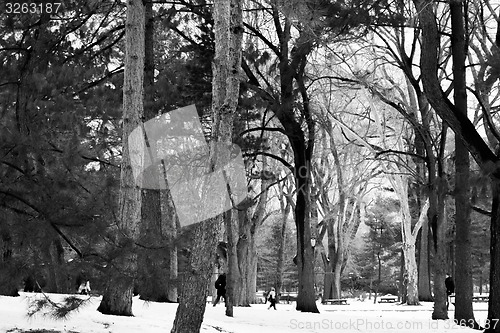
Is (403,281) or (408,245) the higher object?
(408,245)

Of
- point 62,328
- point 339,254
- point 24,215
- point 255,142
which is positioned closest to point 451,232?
point 339,254

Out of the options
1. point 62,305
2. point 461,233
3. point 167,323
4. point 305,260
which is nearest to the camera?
point 62,305

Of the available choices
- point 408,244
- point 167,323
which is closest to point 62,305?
point 167,323

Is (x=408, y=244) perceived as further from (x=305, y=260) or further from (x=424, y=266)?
(x=305, y=260)

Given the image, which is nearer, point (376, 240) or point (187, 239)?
point (187, 239)

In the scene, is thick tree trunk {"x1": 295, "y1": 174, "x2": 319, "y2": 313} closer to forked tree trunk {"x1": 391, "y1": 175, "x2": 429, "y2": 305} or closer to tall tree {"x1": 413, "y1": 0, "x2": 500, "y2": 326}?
tall tree {"x1": 413, "y1": 0, "x2": 500, "y2": 326}

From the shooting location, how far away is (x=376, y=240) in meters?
48.7

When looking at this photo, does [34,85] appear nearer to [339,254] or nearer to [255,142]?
[255,142]

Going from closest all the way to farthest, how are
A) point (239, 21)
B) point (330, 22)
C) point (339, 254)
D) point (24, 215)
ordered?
point (24, 215), point (239, 21), point (330, 22), point (339, 254)

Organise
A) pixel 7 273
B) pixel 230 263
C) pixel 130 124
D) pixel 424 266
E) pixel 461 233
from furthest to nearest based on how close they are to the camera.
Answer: pixel 424 266 < pixel 230 263 < pixel 461 233 < pixel 130 124 < pixel 7 273

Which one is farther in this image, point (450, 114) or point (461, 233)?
point (461, 233)

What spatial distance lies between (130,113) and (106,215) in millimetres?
5217

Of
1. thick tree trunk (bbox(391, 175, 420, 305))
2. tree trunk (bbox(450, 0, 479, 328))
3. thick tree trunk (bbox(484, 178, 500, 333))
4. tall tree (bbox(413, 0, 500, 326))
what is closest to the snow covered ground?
tree trunk (bbox(450, 0, 479, 328))

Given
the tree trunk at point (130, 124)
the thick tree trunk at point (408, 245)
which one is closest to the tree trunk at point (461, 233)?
the tree trunk at point (130, 124)
